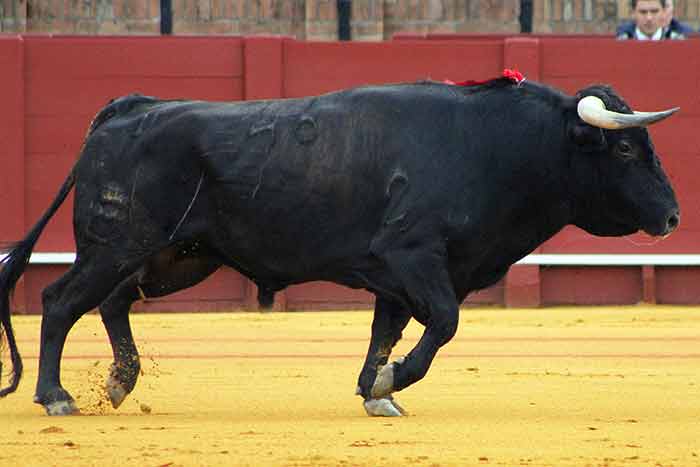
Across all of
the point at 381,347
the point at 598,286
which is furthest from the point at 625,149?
the point at 598,286

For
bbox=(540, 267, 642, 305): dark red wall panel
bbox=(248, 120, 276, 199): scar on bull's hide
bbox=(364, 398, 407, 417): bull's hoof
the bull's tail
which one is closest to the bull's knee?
the bull's tail

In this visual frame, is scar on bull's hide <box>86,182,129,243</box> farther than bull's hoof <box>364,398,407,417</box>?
Yes

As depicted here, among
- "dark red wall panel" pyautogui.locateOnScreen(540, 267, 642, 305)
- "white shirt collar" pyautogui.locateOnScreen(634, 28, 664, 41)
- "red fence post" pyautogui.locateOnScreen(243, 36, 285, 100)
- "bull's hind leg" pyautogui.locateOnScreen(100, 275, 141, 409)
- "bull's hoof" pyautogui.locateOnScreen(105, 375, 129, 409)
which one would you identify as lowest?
"dark red wall panel" pyautogui.locateOnScreen(540, 267, 642, 305)

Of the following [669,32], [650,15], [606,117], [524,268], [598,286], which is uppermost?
[650,15]

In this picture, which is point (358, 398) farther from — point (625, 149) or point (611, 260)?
point (611, 260)

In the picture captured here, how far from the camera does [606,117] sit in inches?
293

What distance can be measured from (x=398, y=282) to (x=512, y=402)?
2.87 feet

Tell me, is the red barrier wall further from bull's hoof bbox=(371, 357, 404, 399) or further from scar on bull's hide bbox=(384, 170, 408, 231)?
bull's hoof bbox=(371, 357, 404, 399)

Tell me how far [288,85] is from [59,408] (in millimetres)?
5953

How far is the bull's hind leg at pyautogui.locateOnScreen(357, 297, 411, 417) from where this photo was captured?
7.46 meters

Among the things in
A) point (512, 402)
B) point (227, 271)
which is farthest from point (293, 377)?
point (227, 271)

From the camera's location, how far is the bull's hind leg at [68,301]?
7.63 meters

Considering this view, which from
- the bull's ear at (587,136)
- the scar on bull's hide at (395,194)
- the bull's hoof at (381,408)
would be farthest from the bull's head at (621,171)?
the bull's hoof at (381,408)

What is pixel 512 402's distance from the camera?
26.3 feet
